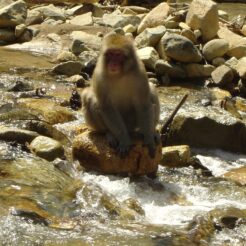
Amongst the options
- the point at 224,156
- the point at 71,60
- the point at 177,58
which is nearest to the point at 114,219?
the point at 224,156

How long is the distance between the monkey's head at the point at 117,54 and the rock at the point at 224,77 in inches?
213

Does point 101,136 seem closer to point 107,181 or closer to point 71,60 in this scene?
point 107,181

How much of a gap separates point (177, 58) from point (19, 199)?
663 centimetres

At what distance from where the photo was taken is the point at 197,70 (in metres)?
12.3

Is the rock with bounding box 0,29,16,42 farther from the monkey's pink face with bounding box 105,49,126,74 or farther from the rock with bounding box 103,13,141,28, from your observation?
the monkey's pink face with bounding box 105,49,126,74

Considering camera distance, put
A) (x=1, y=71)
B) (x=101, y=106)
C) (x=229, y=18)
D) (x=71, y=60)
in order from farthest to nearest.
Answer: (x=229, y=18)
(x=71, y=60)
(x=1, y=71)
(x=101, y=106)

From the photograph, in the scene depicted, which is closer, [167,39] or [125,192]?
[125,192]

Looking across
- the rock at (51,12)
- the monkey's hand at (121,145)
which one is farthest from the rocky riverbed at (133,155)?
the rock at (51,12)

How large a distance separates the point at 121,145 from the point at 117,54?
3.61ft

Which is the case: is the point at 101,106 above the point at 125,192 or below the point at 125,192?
above

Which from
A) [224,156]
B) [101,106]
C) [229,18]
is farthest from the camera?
[229,18]

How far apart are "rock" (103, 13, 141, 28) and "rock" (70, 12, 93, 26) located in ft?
1.41

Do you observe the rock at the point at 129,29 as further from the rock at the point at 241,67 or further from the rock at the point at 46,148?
the rock at the point at 46,148

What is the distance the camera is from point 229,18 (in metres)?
17.2
